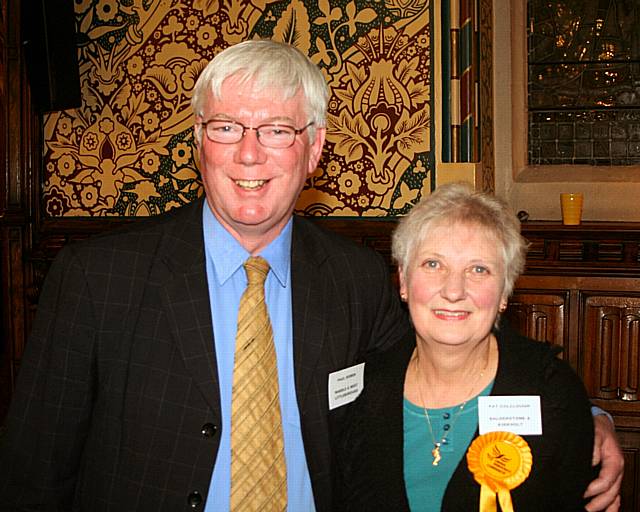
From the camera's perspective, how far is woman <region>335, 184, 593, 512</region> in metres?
1.82

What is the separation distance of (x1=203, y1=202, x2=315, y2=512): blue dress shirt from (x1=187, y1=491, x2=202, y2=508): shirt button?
0.03m

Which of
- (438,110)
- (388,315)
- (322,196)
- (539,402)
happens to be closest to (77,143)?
(322,196)

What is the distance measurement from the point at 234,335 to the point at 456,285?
515 millimetres

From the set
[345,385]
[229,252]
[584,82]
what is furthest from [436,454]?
[584,82]

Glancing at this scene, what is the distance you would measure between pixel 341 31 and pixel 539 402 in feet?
7.03

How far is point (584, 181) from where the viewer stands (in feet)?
12.7

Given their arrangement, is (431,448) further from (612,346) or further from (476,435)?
(612,346)

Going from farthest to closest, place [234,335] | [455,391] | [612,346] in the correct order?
[612,346] < [455,391] < [234,335]

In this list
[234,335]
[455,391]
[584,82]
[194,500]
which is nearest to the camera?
[194,500]

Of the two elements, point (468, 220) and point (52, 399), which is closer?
point (52, 399)

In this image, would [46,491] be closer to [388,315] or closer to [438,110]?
[388,315]

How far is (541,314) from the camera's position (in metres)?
3.44

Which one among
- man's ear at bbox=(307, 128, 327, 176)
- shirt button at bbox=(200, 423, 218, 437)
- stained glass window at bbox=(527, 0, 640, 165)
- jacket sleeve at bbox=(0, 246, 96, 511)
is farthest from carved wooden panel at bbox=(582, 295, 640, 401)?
jacket sleeve at bbox=(0, 246, 96, 511)

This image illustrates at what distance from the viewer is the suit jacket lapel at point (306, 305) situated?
1767 mm
